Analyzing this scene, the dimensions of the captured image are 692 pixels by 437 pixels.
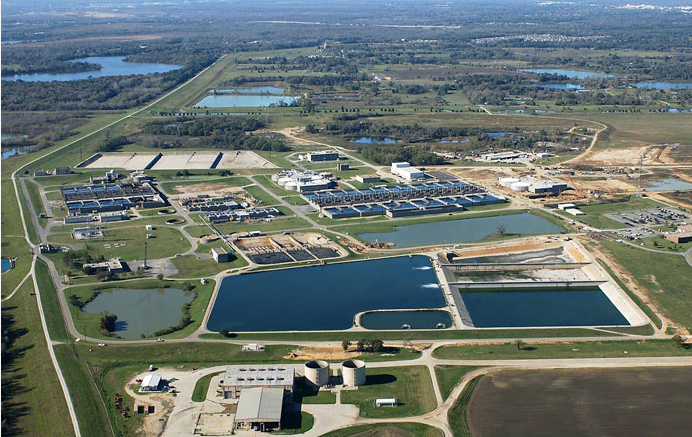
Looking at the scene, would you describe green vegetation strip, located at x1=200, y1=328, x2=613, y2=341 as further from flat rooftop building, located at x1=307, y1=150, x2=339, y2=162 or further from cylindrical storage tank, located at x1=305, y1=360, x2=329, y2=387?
flat rooftop building, located at x1=307, y1=150, x2=339, y2=162

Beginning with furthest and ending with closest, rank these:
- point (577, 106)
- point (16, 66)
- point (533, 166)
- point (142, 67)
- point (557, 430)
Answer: point (142, 67) → point (16, 66) → point (577, 106) → point (533, 166) → point (557, 430)

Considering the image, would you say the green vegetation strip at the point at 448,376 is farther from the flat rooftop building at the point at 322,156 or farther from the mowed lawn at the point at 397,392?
the flat rooftop building at the point at 322,156

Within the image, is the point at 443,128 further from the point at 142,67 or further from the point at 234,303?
the point at 142,67

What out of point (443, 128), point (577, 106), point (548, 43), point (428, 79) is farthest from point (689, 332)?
point (548, 43)

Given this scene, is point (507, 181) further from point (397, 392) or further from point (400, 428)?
point (400, 428)

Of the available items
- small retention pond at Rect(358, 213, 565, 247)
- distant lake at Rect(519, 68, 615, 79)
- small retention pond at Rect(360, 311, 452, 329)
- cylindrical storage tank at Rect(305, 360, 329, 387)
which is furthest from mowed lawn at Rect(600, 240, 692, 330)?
distant lake at Rect(519, 68, 615, 79)

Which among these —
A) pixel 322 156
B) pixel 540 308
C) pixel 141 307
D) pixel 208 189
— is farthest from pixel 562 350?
pixel 322 156
